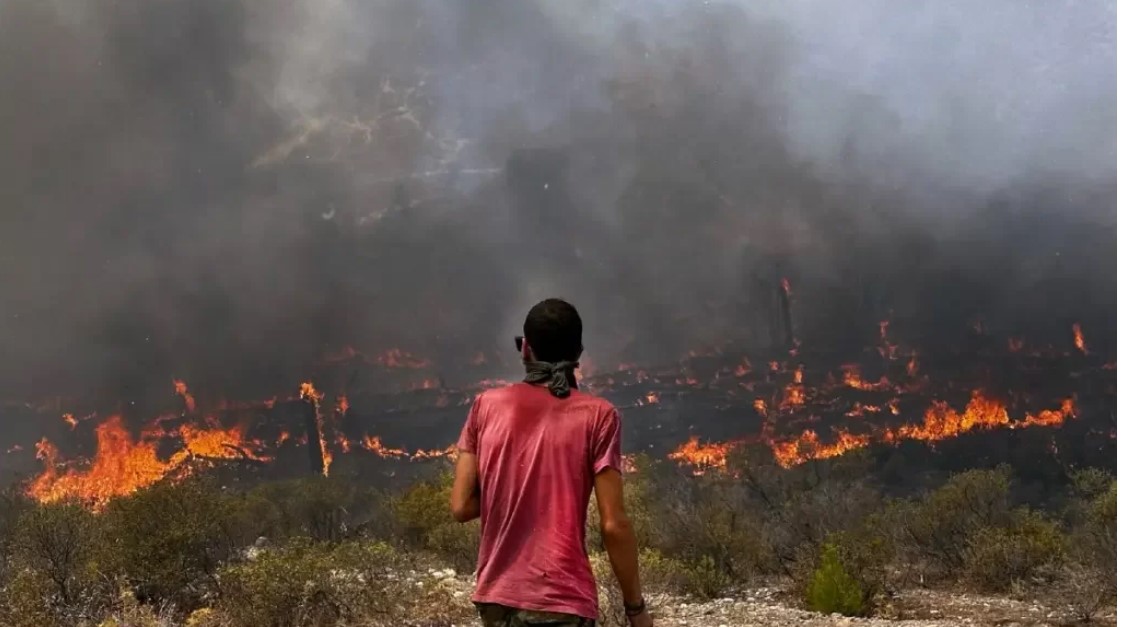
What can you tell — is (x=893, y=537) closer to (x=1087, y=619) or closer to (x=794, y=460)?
(x=1087, y=619)

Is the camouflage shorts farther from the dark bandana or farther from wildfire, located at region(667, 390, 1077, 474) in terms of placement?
wildfire, located at region(667, 390, 1077, 474)

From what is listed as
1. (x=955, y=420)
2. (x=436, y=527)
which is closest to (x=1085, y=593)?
(x=436, y=527)

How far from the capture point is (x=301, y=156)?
129ft

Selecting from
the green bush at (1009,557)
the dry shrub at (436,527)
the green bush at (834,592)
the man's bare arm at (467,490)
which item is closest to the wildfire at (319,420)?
the dry shrub at (436,527)

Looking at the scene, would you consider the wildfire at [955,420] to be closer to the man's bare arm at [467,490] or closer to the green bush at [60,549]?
the green bush at [60,549]

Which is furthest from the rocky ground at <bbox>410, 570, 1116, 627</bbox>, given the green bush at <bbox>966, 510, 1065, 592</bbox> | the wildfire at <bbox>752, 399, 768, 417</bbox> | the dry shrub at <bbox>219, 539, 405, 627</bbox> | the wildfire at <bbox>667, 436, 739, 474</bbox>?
the wildfire at <bbox>752, 399, 768, 417</bbox>

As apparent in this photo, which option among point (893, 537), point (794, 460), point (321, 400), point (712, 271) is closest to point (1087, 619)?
point (893, 537)

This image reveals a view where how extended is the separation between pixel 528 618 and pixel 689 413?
37.4 m

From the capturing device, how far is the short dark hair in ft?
8.21

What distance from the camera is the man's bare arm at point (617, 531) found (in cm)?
239

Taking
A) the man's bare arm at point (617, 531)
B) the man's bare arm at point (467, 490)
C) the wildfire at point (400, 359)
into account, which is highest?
the wildfire at point (400, 359)

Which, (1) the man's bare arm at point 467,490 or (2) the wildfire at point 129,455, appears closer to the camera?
(1) the man's bare arm at point 467,490

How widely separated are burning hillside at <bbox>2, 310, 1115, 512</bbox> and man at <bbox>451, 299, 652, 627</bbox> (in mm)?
31073

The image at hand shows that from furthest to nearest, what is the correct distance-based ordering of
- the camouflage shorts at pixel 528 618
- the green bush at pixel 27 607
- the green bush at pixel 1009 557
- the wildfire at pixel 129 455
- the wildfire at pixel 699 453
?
the wildfire at pixel 699 453, the wildfire at pixel 129 455, the green bush at pixel 1009 557, the green bush at pixel 27 607, the camouflage shorts at pixel 528 618
